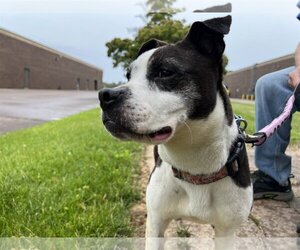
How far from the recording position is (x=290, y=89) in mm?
3059

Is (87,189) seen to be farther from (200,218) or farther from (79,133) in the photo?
(79,133)

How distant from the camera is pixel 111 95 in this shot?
178 centimetres

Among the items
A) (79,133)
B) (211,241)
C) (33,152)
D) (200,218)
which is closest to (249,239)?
(211,241)

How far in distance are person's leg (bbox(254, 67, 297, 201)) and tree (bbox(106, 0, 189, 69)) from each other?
0.88 metres

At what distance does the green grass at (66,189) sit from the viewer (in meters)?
2.52

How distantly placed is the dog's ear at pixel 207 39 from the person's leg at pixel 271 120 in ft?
3.86

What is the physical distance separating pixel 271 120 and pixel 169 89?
1551mm

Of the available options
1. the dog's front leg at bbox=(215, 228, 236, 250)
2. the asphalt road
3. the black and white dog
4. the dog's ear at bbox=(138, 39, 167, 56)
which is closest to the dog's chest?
the black and white dog

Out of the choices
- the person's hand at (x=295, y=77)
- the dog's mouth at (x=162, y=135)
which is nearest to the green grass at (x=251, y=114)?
the person's hand at (x=295, y=77)

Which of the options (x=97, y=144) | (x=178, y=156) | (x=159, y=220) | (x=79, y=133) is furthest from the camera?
(x=79, y=133)

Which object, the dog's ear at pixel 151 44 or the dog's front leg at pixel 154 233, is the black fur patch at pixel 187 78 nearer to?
the dog's ear at pixel 151 44

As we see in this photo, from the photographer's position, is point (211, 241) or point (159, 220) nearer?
point (159, 220)

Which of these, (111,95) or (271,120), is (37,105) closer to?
(271,120)

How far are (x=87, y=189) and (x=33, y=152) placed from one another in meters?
1.79
